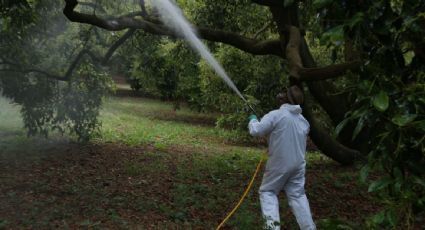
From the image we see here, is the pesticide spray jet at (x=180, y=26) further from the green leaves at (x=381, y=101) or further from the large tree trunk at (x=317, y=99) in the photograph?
the green leaves at (x=381, y=101)

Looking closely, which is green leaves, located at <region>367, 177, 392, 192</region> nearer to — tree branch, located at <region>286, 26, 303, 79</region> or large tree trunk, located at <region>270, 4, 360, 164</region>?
tree branch, located at <region>286, 26, 303, 79</region>

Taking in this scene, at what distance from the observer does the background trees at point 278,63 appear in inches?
84.7

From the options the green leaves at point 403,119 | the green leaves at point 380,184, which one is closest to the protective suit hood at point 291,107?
the green leaves at point 380,184

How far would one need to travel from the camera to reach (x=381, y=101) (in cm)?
202

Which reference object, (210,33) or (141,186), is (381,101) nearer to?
(141,186)

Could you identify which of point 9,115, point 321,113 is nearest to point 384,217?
point 321,113

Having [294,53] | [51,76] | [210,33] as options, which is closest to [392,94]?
[294,53]

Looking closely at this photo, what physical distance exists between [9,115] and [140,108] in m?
8.80

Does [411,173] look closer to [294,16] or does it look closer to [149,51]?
[294,16]

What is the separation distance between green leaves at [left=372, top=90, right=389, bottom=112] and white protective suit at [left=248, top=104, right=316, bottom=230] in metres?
3.35

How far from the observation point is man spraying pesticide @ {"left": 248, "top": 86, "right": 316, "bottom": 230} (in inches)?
213

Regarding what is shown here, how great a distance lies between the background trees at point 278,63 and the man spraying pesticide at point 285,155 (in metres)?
0.65

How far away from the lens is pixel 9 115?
15.5 m

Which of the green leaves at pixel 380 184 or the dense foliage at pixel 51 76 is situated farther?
the dense foliage at pixel 51 76
